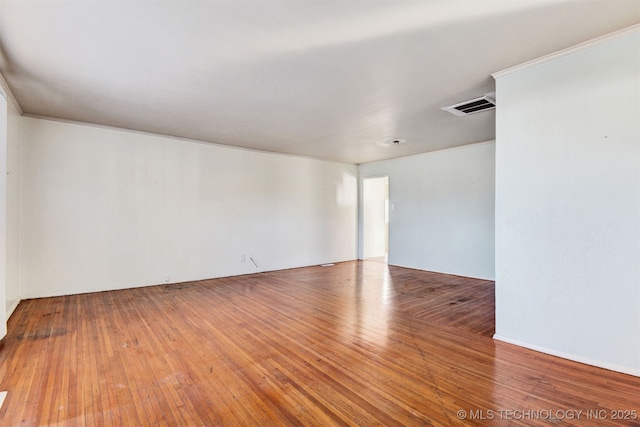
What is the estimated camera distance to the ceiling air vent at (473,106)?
3.45 meters

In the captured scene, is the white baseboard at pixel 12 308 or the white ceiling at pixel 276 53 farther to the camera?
the white baseboard at pixel 12 308

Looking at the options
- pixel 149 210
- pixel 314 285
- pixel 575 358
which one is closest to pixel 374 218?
pixel 314 285

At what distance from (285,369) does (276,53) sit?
101 inches

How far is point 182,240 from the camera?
17.4ft

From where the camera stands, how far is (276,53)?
2.45m

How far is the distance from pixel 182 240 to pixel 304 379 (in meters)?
3.98

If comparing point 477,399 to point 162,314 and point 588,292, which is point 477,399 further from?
point 162,314

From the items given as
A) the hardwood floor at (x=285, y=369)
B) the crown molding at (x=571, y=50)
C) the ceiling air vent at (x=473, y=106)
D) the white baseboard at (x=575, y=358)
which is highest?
the crown molding at (x=571, y=50)

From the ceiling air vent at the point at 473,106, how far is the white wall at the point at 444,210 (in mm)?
2012

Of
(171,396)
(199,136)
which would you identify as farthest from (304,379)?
(199,136)

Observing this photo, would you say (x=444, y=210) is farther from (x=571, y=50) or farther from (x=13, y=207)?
(x=13, y=207)

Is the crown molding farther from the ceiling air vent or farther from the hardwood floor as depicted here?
the hardwood floor

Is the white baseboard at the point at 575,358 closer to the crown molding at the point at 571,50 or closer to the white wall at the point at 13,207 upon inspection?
the crown molding at the point at 571,50

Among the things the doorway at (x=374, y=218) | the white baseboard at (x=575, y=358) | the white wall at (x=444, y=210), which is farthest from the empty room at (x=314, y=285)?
the doorway at (x=374, y=218)
